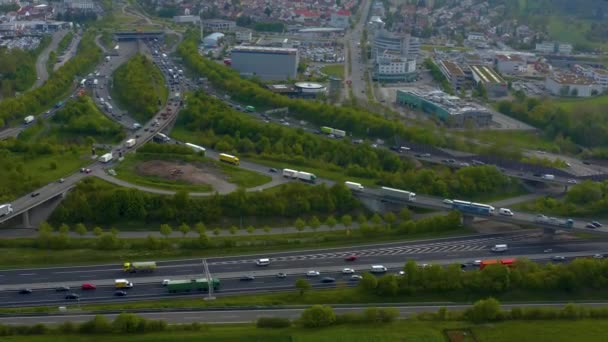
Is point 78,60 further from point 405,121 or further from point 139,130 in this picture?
point 405,121

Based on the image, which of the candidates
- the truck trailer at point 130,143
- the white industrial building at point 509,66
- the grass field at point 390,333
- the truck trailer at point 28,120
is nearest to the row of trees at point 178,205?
the truck trailer at point 130,143

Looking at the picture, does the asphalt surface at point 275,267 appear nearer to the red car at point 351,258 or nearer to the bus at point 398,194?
the red car at point 351,258

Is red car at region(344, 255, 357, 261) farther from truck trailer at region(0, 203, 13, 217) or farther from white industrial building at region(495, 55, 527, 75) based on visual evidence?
white industrial building at region(495, 55, 527, 75)

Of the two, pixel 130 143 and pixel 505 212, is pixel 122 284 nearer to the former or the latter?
pixel 130 143

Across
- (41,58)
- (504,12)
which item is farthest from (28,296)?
(504,12)

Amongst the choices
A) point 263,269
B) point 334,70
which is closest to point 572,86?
point 334,70

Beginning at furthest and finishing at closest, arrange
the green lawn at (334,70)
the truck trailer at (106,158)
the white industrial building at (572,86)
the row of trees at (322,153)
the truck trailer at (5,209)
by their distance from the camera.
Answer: the green lawn at (334,70) < the white industrial building at (572,86) < the truck trailer at (106,158) < the row of trees at (322,153) < the truck trailer at (5,209)

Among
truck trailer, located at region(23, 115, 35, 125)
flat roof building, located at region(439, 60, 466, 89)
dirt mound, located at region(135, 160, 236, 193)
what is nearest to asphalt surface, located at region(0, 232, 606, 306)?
dirt mound, located at region(135, 160, 236, 193)
